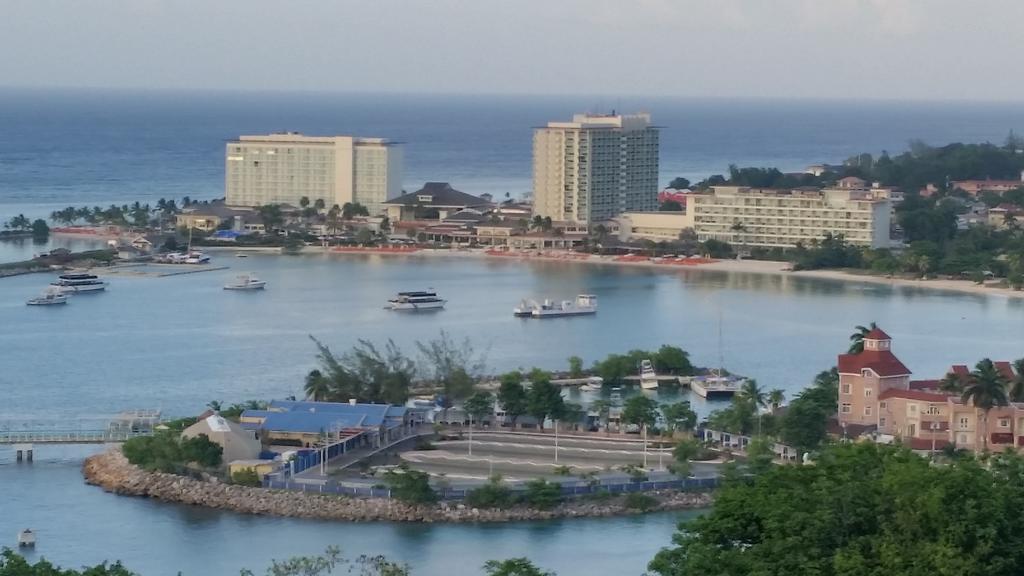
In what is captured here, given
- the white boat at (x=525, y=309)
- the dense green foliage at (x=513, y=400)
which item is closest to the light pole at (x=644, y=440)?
the dense green foliage at (x=513, y=400)

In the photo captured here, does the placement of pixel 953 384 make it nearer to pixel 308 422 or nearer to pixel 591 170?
pixel 308 422

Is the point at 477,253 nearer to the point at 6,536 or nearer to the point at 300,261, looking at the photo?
the point at 300,261

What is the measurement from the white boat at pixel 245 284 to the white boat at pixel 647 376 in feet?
24.1

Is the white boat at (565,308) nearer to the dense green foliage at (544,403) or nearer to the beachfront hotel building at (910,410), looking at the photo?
the dense green foliage at (544,403)

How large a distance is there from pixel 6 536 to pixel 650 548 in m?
3.36

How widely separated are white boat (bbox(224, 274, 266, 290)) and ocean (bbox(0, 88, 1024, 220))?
419 inches

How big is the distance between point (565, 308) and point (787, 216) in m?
7.80

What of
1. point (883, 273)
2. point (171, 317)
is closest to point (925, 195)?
point (883, 273)

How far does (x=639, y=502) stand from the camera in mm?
12055

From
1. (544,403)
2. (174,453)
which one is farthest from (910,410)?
(174,453)

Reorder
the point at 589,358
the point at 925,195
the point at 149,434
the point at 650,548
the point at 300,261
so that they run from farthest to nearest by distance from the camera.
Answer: the point at 925,195, the point at 300,261, the point at 589,358, the point at 149,434, the point at 650,548

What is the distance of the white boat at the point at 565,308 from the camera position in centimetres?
2131

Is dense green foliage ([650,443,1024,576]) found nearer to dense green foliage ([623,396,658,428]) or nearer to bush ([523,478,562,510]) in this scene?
bush ([523,478,562,510])

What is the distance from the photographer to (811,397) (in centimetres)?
1403
